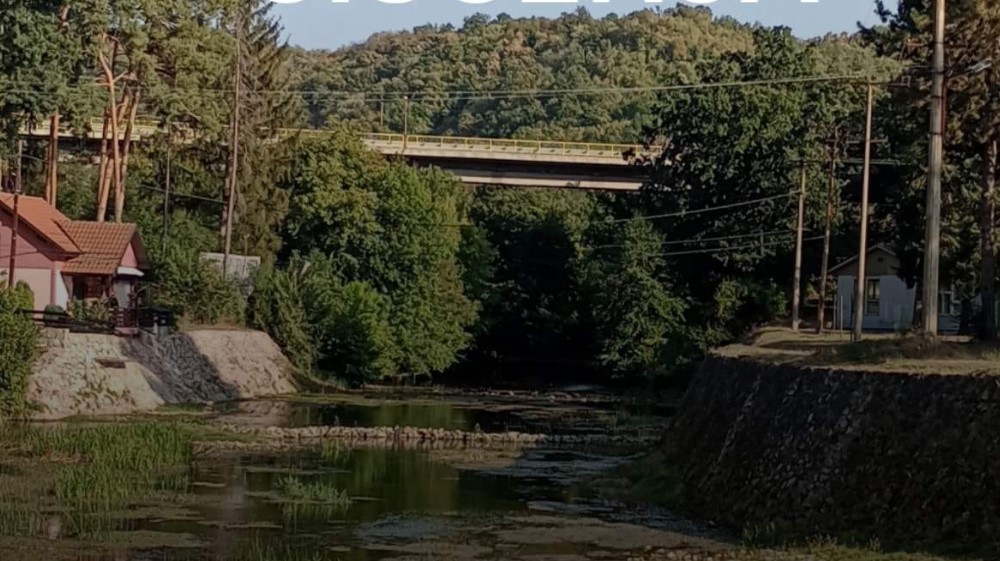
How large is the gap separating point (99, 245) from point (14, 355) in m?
20.1

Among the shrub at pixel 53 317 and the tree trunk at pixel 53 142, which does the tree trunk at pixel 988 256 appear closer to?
the shrub at pixel 53 317

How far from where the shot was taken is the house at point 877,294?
76.8 meters

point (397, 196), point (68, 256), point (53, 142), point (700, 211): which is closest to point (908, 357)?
point (68, 256)

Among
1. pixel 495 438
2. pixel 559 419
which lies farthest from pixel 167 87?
pixel 495 438

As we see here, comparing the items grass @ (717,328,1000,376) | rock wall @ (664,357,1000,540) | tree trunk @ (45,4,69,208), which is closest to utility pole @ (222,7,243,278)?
tree trunk @ (45,4,69,208)

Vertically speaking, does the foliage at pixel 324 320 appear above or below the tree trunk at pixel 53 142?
below

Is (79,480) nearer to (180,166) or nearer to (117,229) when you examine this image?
(117,229)

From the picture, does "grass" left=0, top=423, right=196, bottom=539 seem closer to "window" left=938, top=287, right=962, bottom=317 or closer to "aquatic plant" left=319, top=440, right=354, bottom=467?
"aquatic plant" left=319, top=440, right=354, bottom=467

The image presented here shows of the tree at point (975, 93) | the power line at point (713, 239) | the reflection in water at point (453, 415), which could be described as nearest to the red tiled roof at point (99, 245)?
the reflection in water at point (453, 415)

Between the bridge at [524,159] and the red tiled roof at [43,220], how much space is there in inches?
1326

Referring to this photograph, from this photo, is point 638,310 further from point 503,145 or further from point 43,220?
point 43,220

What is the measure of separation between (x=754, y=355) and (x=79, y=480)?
56.4 feet

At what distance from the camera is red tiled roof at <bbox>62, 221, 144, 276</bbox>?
70.0 metres

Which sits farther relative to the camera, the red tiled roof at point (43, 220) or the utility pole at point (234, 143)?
the utility pole at point (234, 143)
